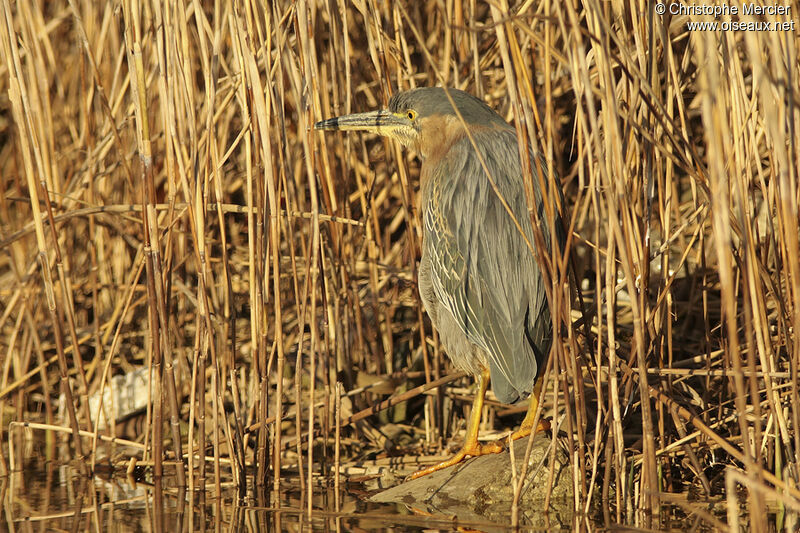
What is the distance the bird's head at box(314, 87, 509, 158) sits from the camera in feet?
10.6

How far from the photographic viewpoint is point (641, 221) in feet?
8.93

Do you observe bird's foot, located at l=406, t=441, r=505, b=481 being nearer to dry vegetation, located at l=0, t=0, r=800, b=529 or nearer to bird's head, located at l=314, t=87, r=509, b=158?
dry vegetation, located at l=0, t=0, r=800, b=529

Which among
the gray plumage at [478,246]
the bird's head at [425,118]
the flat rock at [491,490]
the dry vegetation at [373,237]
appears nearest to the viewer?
the dry vegetation at [373,237]

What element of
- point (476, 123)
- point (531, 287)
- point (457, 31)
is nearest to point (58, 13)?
point (457, 31)

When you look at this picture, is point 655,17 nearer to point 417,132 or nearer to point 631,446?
point 417,132

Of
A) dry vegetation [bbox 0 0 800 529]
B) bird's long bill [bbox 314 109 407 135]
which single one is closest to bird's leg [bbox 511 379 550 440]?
dry vegetation [bbox 0 0 800 529]

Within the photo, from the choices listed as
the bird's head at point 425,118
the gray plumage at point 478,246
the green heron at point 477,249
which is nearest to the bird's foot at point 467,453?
the green heron at point 477,249

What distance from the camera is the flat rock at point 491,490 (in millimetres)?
2807

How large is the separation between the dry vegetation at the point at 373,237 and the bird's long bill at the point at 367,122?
93 mm

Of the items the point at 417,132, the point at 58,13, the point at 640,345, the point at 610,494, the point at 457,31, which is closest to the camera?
the point at 640,345

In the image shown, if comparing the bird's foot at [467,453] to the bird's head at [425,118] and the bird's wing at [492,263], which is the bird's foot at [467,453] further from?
the bird's head at [425,118]

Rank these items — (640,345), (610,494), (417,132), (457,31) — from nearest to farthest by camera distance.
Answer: (640,345) → (610,494) → (417,132) → (457,31)

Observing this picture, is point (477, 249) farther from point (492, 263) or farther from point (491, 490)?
point (491, 490)

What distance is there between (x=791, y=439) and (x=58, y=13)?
446 cm
